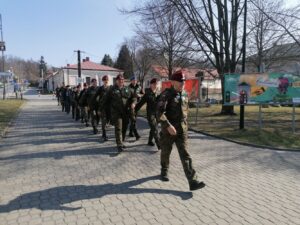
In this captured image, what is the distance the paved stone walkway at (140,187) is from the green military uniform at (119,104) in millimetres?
600

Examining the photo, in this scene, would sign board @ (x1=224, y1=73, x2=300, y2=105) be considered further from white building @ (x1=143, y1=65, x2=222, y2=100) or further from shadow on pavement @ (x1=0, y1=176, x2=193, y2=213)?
shadow on pavement @ (x1=0, y1=176, x2=193, y2=213)

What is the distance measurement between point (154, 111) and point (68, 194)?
387cm

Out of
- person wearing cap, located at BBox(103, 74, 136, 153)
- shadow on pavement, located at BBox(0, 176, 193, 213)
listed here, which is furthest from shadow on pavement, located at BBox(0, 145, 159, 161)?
shadow on pavement, located at BBox(0, 176, 193, 213)

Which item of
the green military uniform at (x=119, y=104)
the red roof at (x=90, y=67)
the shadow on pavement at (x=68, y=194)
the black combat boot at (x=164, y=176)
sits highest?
the red roof at (x=90, y=67)

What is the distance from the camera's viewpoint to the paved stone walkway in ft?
14.5

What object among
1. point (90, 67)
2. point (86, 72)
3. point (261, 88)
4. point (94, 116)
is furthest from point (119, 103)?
point (90, 67)

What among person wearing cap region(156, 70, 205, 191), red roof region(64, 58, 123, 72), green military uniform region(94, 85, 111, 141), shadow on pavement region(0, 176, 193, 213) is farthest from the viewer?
red roof region(64, 58, 123, 72)

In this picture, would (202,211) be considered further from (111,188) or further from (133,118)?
(133,118)

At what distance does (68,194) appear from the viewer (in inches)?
208

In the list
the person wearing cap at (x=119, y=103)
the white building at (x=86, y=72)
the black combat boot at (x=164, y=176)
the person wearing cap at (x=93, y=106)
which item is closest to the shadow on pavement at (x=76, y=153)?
the person wearing cap at (x=119, y=103)

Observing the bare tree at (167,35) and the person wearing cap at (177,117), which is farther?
the bare tree at (167,35)

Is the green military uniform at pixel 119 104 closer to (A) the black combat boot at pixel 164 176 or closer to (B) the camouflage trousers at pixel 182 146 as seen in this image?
(A) the black combat boot at pixel 164 176

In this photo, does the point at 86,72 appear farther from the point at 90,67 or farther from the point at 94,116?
the point at 94,116

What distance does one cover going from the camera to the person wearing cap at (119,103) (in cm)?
805
